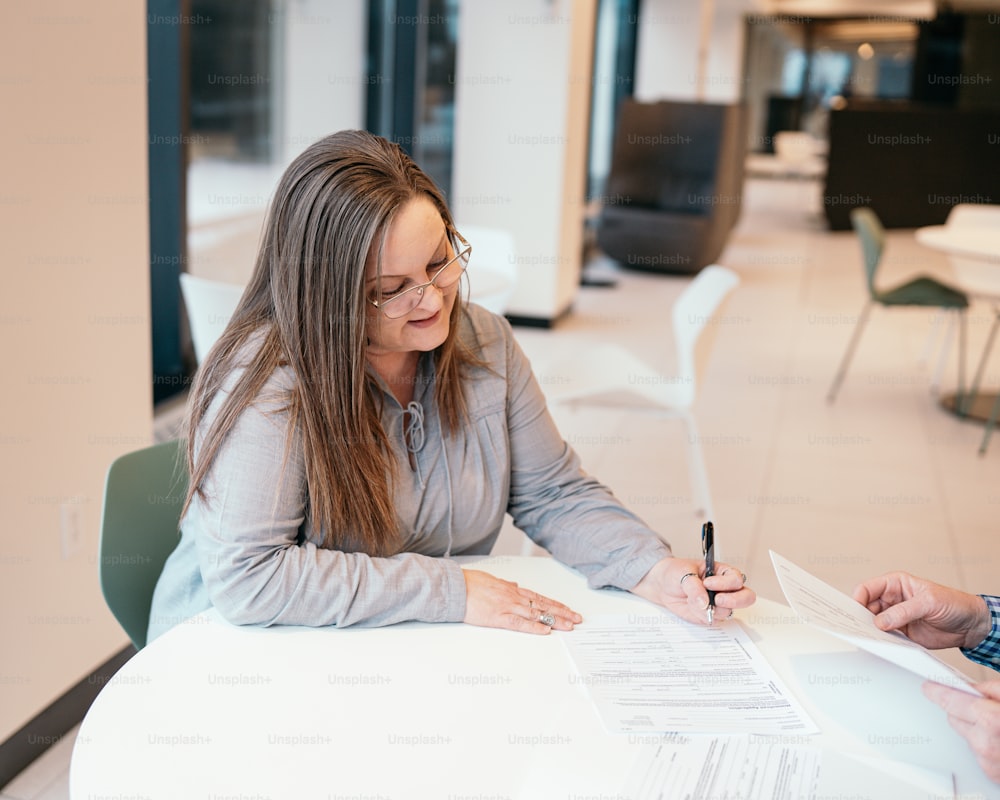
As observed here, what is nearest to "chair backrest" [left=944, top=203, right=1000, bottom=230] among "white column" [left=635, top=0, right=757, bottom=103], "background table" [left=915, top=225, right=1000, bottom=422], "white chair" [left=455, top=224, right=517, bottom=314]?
"background table" [left=915, top=225, right=1000, bottom=422]

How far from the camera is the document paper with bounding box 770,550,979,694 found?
1.18 m

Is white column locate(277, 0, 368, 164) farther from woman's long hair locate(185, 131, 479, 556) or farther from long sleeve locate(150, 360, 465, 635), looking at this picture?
long sleeve locate(150, 360, 465, 635)

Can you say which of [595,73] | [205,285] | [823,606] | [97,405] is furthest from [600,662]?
[595,73]

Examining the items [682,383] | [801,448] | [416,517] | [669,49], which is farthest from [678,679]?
[669,49]

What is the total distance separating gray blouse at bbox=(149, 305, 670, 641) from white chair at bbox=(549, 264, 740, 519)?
4.99ft

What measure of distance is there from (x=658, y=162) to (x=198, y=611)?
25.0ft

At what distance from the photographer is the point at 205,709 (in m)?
1.20

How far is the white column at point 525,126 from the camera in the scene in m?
6.07

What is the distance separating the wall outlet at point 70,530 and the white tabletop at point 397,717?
1037 millimetres

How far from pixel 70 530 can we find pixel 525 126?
4450mm

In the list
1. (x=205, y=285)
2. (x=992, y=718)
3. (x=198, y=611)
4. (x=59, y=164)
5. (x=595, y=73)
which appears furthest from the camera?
(x=595, y=73)

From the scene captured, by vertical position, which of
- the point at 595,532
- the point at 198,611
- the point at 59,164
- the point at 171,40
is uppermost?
the point at 171,40

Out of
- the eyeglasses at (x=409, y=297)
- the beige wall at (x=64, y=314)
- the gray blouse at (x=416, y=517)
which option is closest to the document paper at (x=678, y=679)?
the gray blouse at (x=416, y=517)

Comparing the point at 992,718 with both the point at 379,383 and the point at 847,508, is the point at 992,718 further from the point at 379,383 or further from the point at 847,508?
the point at 847,508
